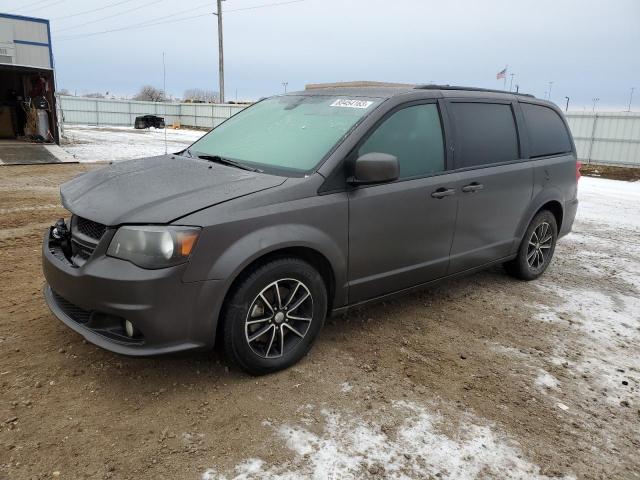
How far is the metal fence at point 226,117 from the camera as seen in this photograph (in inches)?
731

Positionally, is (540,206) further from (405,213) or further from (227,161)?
(227,161)

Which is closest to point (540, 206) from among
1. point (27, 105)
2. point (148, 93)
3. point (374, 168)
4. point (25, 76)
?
point (374, 168)

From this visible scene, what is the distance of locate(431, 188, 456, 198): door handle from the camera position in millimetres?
3818

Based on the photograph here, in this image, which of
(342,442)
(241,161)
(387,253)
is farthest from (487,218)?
(342,442)

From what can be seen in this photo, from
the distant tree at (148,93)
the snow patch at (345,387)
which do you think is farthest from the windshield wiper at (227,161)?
A: the distant tree at (148,93)

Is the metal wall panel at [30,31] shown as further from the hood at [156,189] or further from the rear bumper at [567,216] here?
the rear bumper at [567,216]

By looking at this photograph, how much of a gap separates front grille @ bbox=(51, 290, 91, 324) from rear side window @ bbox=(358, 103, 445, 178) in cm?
196

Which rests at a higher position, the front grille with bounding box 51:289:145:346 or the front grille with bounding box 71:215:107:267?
the front grille with bounding box 71:215:107:267

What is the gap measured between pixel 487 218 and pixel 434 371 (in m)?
1.62

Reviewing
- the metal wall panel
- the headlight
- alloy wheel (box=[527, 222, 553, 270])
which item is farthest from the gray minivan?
the metal wall panel

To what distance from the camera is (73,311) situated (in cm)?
299

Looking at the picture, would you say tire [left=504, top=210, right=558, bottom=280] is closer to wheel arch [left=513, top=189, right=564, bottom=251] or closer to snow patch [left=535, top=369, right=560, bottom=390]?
wheel arch [left=513, top=189, right=564, bottom=251]

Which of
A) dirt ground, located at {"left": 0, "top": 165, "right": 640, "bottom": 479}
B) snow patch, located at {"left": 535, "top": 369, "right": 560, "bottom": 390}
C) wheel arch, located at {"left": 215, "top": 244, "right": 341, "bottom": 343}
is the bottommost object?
snow patch, located at {"left": 535, "top": 369, "right": 560, "bottom": 390}

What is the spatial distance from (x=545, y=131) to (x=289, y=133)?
2.87m
